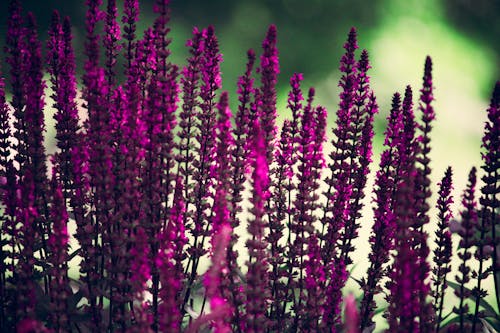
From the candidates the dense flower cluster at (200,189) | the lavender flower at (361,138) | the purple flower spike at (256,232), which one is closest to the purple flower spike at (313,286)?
the dense flower cluster at (200,189)

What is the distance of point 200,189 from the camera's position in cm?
152

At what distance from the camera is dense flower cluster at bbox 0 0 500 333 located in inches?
45.3

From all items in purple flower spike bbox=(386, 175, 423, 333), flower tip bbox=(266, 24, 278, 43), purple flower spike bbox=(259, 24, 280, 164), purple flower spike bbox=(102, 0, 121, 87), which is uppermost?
purple flower spike bbox=(102, 0, 121, 87)

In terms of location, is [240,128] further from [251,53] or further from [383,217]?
[383,217]

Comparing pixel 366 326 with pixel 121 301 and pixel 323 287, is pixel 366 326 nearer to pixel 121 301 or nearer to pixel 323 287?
pixel 323 287

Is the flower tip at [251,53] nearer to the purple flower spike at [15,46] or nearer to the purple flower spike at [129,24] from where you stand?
the purple flower spike at [129,24]

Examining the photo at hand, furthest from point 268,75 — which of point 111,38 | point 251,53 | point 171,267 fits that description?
point 111,38

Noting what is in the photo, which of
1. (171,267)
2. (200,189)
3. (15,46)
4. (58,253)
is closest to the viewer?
(58,253)

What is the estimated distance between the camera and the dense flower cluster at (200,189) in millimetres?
1149

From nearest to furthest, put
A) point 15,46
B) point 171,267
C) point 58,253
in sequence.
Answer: point 58,253, point 171,267, point 15,46

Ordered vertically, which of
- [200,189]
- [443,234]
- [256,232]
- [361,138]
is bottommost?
[256,232]

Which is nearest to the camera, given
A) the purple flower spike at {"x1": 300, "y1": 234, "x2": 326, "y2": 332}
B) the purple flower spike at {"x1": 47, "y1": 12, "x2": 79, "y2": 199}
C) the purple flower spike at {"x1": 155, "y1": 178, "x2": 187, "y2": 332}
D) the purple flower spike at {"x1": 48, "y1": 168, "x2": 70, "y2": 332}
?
the purple flower spike at {"x1": 155, "y1": 178, "x2": 187, "y2": 332}

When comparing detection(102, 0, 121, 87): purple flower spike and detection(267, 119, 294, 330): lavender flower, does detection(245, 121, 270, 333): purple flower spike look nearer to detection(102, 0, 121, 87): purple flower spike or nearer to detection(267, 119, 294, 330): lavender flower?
detection(267, 119, 294, 330): lavender flower

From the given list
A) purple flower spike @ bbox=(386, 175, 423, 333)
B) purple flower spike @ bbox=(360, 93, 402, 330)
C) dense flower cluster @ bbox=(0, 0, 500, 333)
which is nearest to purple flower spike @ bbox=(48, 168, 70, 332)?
dense flower cluster @ bbox=(0, 0, 500, 333)
